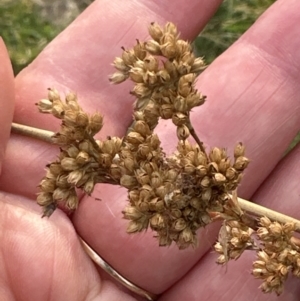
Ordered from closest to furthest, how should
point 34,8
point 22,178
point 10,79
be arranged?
point 10,79
point 22,178
point 34,8

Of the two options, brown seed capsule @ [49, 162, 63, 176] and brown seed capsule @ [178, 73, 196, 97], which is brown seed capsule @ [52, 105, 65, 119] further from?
brown seed capsule @ [178, 73, 196, 97]

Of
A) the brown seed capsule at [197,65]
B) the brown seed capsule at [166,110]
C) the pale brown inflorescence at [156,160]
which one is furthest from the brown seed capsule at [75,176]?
the brown seed capsule at [197,65]

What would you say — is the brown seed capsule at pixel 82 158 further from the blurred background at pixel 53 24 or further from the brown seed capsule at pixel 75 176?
the blurred background at pixel 53 24

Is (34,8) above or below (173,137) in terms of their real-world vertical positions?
below

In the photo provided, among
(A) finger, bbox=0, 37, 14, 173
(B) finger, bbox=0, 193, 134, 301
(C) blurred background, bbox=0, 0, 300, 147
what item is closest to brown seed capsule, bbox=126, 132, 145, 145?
(A) finger, bbox=0, 37, 14, 173

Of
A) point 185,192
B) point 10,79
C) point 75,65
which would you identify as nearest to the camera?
point 185,192

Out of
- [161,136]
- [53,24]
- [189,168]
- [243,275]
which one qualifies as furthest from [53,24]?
[189,168]

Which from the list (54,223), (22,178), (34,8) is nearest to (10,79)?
(22,178)

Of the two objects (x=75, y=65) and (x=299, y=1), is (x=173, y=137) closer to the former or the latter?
(x=75, y=65)
